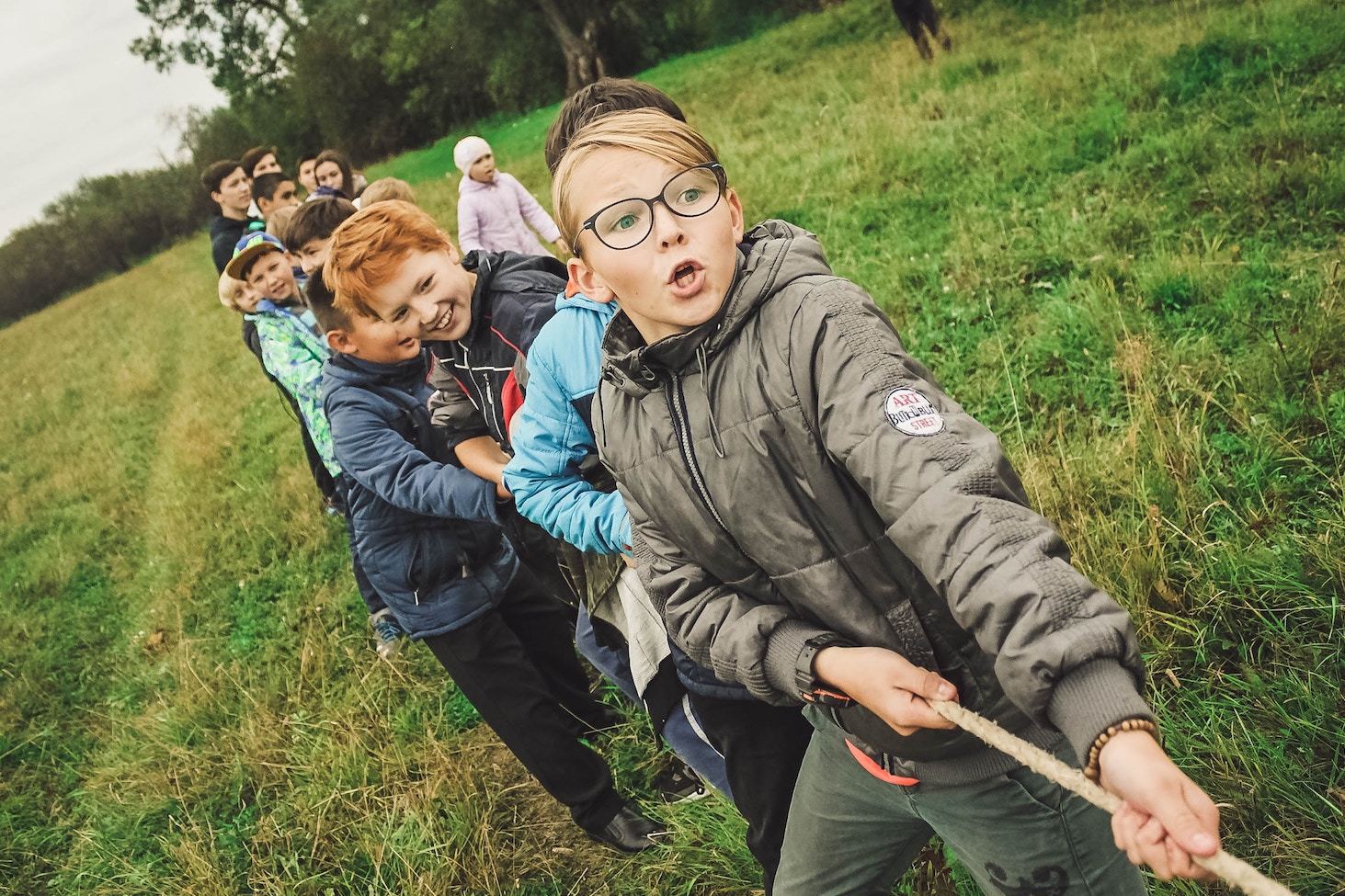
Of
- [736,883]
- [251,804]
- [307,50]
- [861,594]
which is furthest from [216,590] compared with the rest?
[307,50]

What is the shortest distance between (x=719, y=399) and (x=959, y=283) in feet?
12.6

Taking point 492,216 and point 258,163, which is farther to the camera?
point 258,163

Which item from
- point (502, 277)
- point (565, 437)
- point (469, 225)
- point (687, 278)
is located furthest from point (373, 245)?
point (469, 225)

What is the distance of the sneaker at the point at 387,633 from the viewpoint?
4.29 m

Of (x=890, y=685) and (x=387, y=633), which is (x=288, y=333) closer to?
(x=387, y=633)

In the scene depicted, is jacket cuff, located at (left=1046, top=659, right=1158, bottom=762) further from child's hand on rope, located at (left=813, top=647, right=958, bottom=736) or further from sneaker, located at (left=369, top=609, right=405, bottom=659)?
sneaker, located at (left=369, top=609, right=405, bottom=659)

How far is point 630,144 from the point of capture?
148 centimetres

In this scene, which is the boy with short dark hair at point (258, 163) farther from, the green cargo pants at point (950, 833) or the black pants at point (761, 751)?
the green cargo pants at point (950, 833)

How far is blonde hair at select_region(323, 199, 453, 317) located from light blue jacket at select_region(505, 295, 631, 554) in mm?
658

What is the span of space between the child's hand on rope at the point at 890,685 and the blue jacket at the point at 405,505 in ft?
5.80

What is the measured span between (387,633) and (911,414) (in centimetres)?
377

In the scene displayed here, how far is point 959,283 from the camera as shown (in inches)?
189

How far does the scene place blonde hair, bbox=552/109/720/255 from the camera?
1.48 metres

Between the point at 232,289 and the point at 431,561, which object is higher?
the point at 232,289
